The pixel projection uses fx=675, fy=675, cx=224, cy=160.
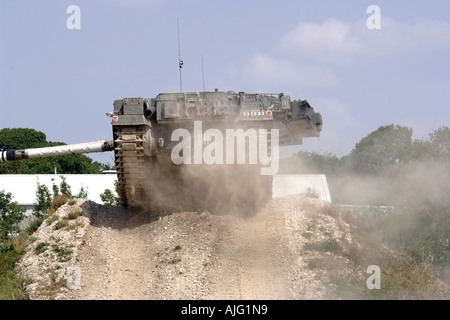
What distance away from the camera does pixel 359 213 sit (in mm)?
27062

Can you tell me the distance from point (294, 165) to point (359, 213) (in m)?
15.7

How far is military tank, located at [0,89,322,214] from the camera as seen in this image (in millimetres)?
20141

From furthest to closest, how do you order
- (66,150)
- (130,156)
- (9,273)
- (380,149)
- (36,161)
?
1. (36,161)
2. (380,149)
3. (66,150)
4. (130,156)
5. (9,273)

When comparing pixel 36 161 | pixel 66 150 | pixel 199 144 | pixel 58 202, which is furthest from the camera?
pixel 36 161

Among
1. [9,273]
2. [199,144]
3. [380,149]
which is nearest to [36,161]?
[380,149]

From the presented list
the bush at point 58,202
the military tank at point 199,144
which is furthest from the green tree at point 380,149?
the bush at point 58,202

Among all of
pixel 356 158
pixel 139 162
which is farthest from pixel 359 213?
pixel 356 158

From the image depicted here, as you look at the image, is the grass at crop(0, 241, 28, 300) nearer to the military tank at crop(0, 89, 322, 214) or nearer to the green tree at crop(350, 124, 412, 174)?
the military tank at crop(0, 89, 322, 214)

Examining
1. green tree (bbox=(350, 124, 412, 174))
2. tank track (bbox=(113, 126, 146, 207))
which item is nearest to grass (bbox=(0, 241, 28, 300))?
tank track (bbox=(113, 126, 146, 207))

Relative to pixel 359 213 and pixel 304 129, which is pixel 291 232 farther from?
pixel 359 213

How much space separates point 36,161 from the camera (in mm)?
60969

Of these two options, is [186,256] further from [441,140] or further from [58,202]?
[441,140]

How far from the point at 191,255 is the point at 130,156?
403 cm

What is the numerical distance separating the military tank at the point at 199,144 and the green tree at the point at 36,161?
40.4m
